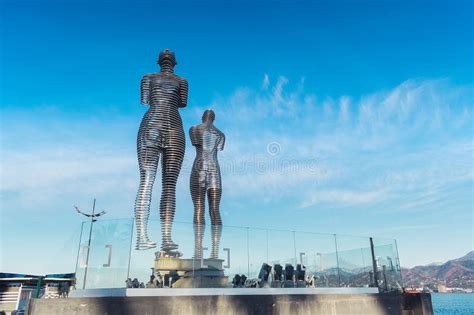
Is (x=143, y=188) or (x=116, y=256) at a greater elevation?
(x=143, y=188)

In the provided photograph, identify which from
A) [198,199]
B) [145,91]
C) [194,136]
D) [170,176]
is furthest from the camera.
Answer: [194,136]

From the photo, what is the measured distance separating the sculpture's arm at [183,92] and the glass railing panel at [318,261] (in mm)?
7194

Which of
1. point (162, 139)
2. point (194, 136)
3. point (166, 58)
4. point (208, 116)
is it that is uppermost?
point (166, 58)

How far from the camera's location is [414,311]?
13258 millimetres

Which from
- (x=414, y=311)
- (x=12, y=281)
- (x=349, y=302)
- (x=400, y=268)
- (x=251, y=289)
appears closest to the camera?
(x=251, y=289)

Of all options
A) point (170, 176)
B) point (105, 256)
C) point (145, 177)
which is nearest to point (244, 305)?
point (105, 256)

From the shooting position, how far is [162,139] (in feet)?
47.9

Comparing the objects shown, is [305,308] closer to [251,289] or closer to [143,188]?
[251,289]

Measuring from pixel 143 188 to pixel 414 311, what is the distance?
430 inches

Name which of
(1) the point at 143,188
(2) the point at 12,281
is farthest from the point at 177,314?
(2) the point at 12,281

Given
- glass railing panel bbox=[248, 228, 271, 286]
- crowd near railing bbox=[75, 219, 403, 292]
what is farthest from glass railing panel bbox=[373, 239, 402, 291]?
glass railing panel bbox=[248, 228, 271, 286]

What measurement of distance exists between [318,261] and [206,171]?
5.95 m

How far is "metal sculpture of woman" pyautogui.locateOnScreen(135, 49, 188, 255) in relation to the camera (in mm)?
14258

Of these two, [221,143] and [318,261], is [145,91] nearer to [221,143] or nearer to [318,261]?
[221,143]
